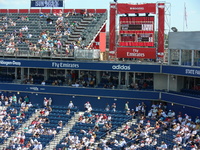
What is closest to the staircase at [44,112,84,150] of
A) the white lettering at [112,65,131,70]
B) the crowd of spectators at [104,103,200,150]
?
the crowd of spectators at [104,103,200,150]

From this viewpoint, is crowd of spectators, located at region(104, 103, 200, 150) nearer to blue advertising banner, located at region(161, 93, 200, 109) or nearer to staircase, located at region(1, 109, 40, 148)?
blue advertising banner, located at region(161, 93, 200, 109)

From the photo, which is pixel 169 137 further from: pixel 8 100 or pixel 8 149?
pixel 8 100

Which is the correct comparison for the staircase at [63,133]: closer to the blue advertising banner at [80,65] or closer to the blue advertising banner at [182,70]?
the blue advertising banner at [80,65]

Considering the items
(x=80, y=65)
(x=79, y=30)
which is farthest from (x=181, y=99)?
(x=79, y=30)

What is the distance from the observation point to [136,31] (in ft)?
123

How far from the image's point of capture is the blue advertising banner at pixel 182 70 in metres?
33.2

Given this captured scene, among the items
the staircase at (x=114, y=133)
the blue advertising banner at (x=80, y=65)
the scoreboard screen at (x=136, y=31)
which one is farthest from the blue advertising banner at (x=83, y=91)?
the scoreboard screen at (x=136, y=31)

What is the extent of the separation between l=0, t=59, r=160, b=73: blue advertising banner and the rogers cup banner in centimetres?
82

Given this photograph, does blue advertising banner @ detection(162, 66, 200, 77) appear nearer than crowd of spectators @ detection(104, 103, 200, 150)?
No

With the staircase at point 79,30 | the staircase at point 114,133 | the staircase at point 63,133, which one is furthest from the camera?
the staircase at point 79,30

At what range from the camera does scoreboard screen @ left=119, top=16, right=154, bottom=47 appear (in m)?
37.1

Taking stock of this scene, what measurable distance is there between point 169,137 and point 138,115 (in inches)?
189

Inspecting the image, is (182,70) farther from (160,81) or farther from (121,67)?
(121,67)

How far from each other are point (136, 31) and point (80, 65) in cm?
484
